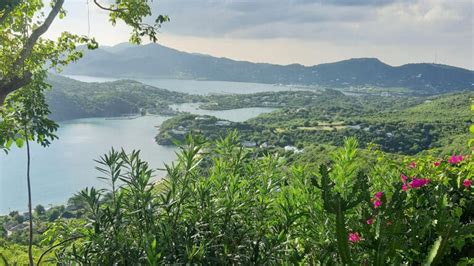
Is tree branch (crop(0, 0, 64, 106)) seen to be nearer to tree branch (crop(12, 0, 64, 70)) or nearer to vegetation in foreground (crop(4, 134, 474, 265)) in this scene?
tree branch (crop(12, 0, 64, 70))

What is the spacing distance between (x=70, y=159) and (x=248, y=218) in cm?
6260

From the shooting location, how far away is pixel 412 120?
234 ft

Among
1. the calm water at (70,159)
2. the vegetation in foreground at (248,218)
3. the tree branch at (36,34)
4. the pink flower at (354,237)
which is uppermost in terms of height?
the tree branch at (36,34)

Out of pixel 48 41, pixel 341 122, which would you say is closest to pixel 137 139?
pixel 341 122

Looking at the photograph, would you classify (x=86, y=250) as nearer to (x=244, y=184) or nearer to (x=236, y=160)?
(x=244, y=184)

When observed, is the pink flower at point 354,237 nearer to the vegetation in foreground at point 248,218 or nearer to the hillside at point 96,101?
the vegetation in foreground at point 248,218

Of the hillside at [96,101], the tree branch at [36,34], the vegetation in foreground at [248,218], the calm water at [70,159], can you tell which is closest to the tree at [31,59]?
the tree branch at [36,34]

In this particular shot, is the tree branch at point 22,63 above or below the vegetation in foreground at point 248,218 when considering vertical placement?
above

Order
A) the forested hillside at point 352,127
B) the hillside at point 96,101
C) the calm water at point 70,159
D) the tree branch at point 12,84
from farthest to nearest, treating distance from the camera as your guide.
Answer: the hillside at point 96,101 < the forested hillside at point 352,127 < the calm water at point 70,159 < the tree branch at point 12,84

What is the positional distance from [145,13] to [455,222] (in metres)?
4.01

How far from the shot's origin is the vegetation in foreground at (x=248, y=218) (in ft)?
4.11

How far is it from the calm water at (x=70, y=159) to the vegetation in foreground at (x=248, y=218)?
31.8m

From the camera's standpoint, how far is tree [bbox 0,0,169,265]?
3.67m

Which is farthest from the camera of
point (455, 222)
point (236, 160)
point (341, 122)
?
point (341, 122)
